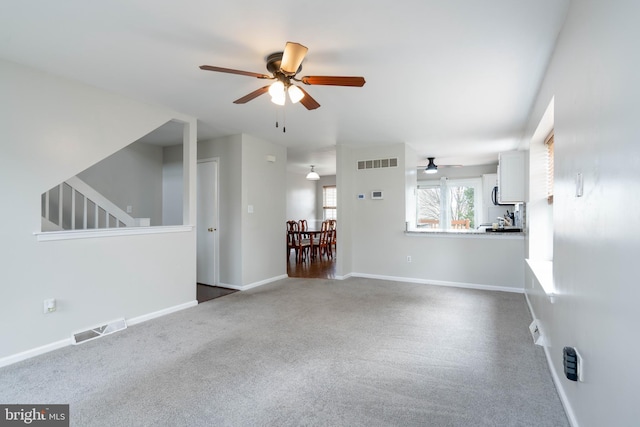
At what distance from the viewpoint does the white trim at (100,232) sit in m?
2.74

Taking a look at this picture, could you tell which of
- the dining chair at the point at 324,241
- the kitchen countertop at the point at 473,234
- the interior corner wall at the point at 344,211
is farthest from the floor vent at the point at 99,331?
the dining chair at the point at 324,241

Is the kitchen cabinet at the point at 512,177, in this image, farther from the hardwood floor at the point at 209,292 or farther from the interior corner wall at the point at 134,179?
the interior corner wall at the point at 134,179

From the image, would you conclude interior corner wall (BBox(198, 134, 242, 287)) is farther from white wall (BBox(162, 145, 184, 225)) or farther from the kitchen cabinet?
the kitchen cabinet

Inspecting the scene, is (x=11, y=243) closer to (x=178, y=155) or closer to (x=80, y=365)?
(x=80, y=365)

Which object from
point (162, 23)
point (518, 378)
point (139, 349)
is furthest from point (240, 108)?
point (518, 378)

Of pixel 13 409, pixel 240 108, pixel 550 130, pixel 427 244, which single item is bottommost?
pixel 13 409

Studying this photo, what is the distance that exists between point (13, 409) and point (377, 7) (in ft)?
10.6

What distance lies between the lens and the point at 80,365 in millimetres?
2451

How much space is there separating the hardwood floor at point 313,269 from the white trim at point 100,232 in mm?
2666

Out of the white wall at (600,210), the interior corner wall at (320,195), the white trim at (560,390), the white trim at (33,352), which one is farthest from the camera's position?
the interior corner wall at (320,195)

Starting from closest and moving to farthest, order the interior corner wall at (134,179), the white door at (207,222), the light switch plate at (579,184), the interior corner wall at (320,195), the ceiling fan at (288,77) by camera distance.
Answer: the light switch plate at (579,184) < the ceiling fan at (288,77) < the interior corner wall at (134,179) < the white door at (207,222) < the interior corner wall at (320,195)

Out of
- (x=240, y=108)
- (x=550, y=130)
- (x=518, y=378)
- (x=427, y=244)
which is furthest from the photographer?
(x=427, y=244)

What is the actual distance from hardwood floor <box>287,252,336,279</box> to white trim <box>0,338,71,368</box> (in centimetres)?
363

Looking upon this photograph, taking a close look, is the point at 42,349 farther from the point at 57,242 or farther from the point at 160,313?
the point at 160,313
